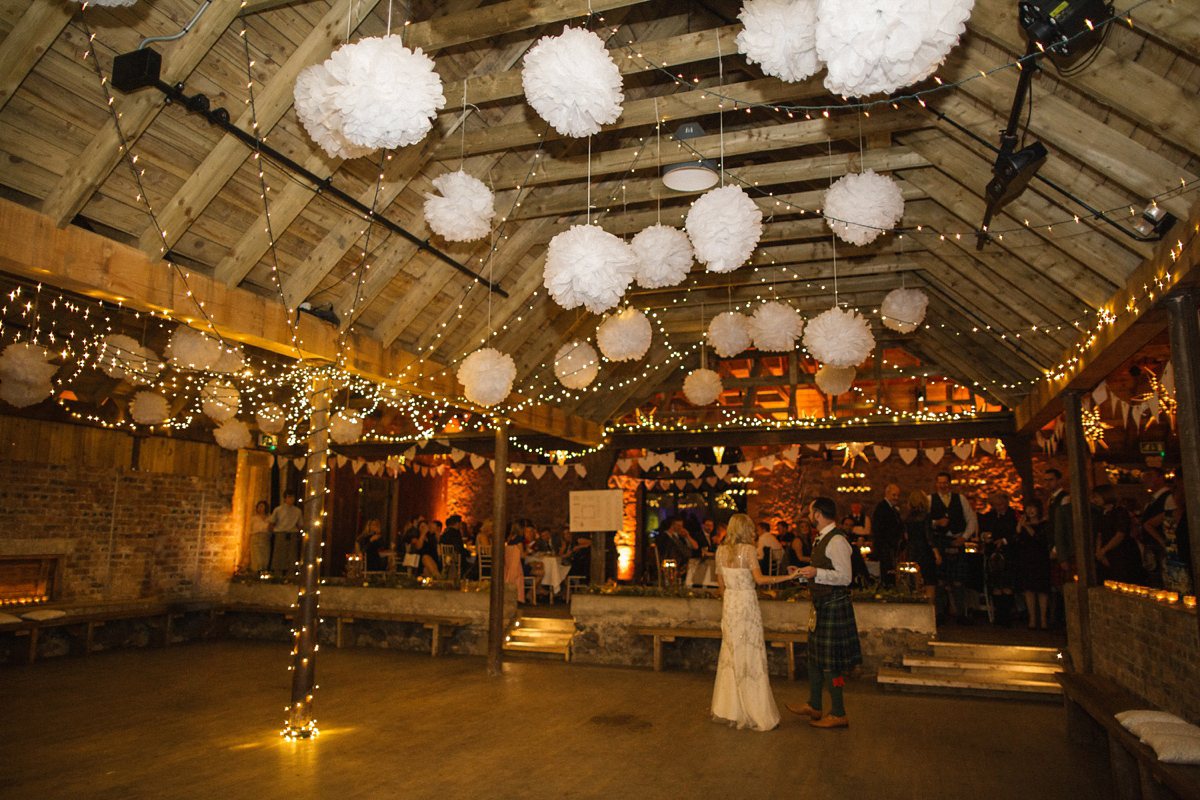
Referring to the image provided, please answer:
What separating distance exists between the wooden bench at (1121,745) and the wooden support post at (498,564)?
5081 millimetres

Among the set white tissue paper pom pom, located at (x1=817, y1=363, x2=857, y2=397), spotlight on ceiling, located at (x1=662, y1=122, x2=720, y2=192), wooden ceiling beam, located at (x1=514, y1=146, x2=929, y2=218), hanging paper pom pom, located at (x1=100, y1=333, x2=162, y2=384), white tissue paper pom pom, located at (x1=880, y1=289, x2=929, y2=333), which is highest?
wooden ceiling beam, located at (x1=514, y1=146, x2=929, y2=218)

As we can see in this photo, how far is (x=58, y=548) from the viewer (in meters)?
9.44

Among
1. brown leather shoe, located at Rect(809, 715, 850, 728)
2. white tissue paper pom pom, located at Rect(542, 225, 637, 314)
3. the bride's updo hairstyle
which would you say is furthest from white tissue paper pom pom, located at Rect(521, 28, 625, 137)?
brown leather shoe, located at Rect(809, 715, 850, 728)

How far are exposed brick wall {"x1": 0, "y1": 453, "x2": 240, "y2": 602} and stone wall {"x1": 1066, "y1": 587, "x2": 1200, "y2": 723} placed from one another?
10.9m

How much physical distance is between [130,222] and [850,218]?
4751mm

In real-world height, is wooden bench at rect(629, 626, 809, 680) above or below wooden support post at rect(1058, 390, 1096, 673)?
below

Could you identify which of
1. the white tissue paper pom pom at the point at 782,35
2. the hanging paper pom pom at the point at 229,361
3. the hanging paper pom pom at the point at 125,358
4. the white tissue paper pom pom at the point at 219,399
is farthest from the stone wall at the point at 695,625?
the white tissue paper pom pom at the point at 782,35

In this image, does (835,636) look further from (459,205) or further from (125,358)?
(125,358)

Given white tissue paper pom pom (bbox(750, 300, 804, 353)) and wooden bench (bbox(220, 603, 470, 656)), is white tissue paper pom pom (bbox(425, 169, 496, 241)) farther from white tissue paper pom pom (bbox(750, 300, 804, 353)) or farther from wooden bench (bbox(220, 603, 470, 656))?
wooden bench (bbox(220, 603, 470, 656))

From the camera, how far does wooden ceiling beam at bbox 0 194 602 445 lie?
4.48 meters

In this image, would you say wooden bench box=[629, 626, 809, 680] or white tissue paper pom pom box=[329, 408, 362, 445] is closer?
wooden bench box=[629, 626, 809, 680]

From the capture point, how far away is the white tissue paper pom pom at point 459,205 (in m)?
5.04

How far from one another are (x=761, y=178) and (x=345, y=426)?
5908 millimetres

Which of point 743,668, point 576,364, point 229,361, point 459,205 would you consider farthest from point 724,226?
point 229,361
